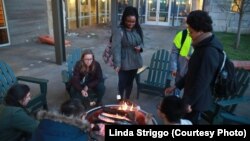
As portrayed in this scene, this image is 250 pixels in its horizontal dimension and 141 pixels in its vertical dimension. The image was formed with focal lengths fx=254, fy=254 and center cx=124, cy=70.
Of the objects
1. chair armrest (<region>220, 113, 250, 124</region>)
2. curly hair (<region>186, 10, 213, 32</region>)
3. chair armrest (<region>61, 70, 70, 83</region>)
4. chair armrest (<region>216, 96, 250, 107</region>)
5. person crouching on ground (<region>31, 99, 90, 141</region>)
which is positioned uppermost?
curly hair (<region>186, 10, 213, 32</region>)

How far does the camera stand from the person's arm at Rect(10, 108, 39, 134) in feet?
8.39

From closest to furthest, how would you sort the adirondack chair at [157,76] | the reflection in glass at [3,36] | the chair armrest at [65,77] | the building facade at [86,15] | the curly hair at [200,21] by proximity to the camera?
the curly hair at [200,21], the chair armrest at [65,77], the adirondack chair at [157,76], the reflection in glass at [3,36], the building facade at [86,15]

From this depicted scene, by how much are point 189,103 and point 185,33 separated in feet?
5.09

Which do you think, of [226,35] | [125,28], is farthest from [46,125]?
[226,35]

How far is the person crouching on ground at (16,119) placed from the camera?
2.53m

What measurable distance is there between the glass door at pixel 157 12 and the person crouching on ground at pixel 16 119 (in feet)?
47.8

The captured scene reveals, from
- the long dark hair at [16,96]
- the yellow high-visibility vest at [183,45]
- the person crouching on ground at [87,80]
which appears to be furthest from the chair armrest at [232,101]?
the long dark hair at [16,96]

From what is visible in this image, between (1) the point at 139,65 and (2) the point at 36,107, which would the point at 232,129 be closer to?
(1) the point at 139,65

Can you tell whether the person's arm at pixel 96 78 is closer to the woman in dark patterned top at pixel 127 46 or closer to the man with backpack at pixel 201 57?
the woman in dark patterned top at pixel 127 46

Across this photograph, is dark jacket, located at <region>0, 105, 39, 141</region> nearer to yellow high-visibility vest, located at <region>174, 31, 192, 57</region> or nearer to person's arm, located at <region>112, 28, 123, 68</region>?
person's arm, located at <region>112, 28, 123, 68</region>

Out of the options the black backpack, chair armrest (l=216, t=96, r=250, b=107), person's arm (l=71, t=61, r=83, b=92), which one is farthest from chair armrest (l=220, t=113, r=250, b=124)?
person's arm (l=71, t=61, r=83, b=92)

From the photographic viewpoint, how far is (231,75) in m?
2.63

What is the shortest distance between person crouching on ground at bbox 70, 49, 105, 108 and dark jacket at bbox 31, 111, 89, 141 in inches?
85.5

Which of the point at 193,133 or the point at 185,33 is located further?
the point at 185,33
